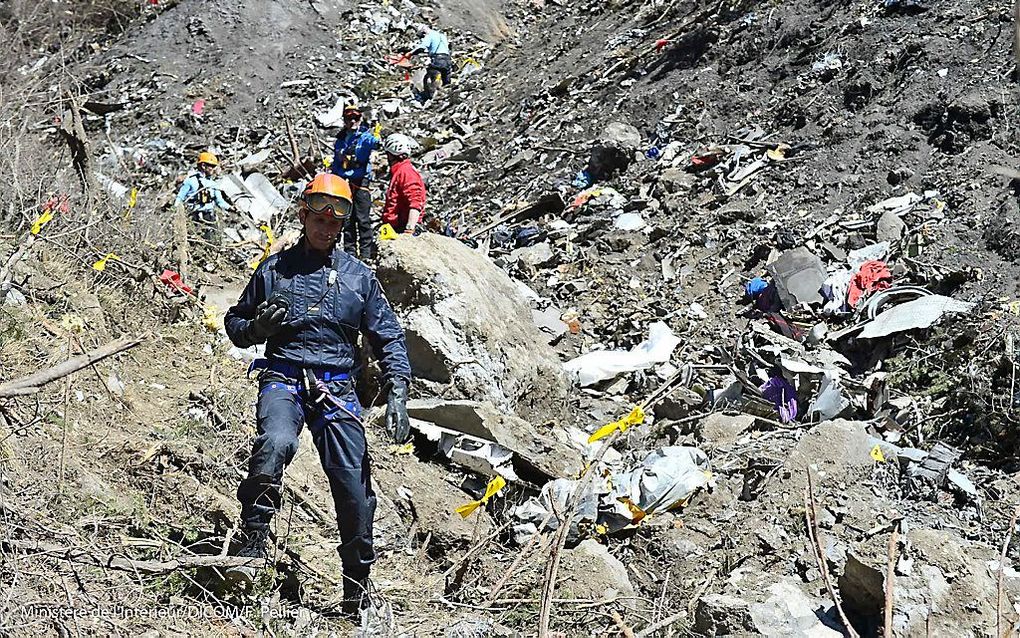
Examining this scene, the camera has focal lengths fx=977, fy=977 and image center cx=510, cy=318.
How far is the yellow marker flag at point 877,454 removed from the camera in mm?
4895

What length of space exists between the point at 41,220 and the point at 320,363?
3.56 metres

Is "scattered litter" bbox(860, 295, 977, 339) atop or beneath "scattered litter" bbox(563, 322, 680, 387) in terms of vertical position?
beneath

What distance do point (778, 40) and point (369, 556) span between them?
31.9 ft

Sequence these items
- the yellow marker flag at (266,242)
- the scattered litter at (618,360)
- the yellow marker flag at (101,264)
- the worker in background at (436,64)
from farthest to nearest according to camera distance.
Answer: the worker in background at (436,64) → the yellow marker flag at (266,242) → the scattered litter at (618,360) → the yellow marker flag at (101,264)

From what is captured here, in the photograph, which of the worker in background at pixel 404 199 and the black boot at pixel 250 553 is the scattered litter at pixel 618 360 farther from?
the black boot at pixel 250 553

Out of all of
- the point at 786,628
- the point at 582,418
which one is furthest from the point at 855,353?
the point at 786,628

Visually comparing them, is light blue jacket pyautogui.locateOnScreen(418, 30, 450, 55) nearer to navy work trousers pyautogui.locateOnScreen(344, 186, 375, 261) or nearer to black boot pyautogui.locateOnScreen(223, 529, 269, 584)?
navy work trousers pyautogui.locateOnScreen(344, 186, 375, 261)

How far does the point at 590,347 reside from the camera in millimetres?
7430

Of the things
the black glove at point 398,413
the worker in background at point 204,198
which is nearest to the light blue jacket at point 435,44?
the worker in background at point 204,198

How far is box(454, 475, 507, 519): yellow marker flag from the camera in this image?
4715 millimetres

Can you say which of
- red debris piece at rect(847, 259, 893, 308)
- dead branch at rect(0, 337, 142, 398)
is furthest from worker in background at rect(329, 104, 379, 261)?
dead branch at rect(0, 337, 142, 398)

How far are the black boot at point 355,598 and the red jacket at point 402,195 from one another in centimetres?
470

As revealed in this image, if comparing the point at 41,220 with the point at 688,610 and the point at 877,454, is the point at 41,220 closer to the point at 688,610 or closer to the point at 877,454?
the point at 688,610

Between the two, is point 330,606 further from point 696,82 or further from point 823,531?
point 696,82
